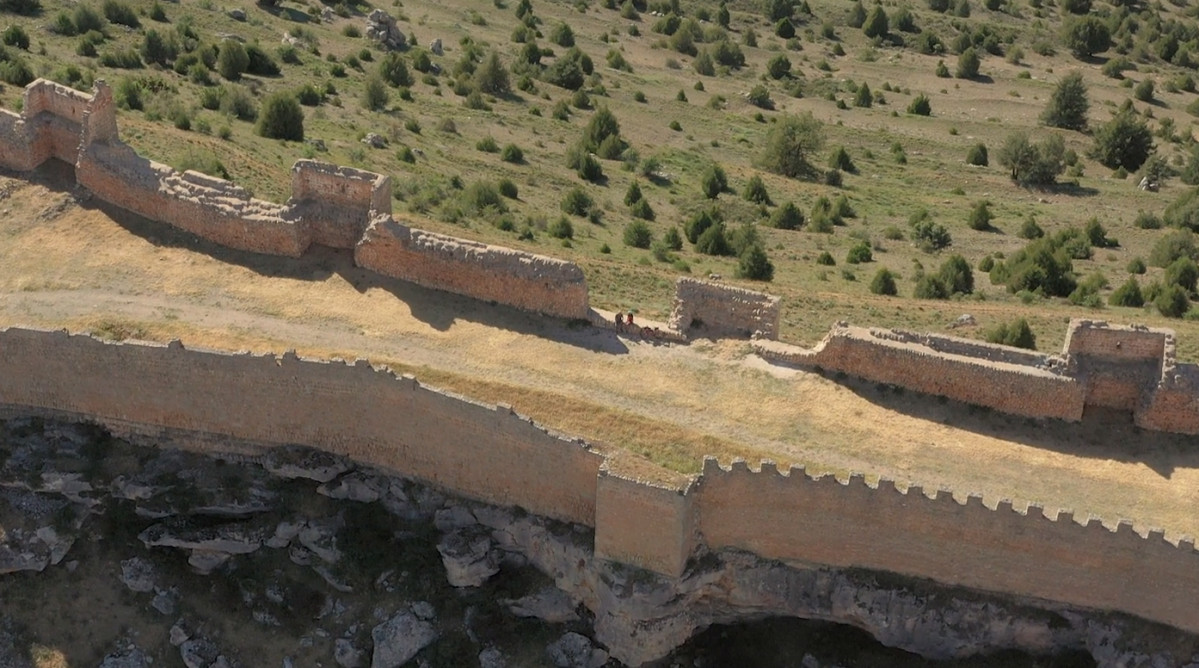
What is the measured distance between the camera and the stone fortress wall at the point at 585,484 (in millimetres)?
24094

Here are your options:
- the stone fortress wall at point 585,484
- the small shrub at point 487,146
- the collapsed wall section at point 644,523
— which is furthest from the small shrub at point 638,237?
the collapsed wall section at point 644,523

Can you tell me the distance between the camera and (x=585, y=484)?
85.1 feet

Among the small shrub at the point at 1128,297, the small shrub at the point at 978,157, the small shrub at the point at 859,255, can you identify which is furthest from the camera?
the small shrub at the point at 978,157

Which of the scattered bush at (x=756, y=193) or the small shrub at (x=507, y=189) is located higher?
the small shrub at (x=507, y=189)

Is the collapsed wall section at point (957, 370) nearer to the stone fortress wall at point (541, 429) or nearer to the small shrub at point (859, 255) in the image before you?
the stone fortress wall at point (541, 429)

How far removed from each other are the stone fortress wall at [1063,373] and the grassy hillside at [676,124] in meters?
3.84

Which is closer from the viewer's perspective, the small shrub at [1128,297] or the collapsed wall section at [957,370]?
the collapsed wall section at [957,370]

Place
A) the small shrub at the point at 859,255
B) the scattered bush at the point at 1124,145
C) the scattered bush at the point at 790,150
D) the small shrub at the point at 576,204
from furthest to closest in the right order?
the scattered bush at the point at 1124,145
the scattered bush at the point at 790,150
the small shrub at the point at 576,204
the small shrub at the point at 859,255

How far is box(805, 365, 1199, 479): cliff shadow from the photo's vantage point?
1056 inches

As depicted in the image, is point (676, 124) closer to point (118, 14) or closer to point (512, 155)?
point (512, 155)

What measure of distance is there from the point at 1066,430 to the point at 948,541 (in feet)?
14.3

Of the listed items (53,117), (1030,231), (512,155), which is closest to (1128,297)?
(1030,231)

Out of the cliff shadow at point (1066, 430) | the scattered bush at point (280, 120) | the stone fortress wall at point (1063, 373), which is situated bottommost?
the scattered bush at point (280, 120)

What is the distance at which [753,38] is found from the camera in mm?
73875
